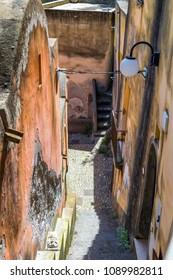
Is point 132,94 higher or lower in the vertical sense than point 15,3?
lower

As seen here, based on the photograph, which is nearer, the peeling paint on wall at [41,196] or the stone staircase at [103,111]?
the peeling paint on wall at [41,196]

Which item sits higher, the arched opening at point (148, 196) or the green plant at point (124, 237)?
the arched opening at point (148, 196)

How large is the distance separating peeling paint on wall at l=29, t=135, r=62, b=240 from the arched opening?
1748mm

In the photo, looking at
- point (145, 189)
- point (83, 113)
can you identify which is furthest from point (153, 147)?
point (83, 113)

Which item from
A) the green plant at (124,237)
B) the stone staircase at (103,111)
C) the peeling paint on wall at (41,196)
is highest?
the peeling paint on wall at (41,196)

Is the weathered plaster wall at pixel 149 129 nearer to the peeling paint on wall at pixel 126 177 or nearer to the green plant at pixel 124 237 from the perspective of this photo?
the peeling paint on wall at pixel 126 177

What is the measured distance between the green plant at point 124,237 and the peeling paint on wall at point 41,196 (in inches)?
69.4

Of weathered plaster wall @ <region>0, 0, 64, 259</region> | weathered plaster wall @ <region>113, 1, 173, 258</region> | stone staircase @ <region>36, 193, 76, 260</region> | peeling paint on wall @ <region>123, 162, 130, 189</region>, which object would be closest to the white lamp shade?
weathered plaster wall @ <region>113, 1, 173, 258</region>

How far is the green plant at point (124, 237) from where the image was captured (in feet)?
26.9

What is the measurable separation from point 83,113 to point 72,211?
20.3 feet

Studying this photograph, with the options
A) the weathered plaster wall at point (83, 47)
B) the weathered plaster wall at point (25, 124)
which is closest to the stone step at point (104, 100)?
the weathered plaster wall at point (83, 47)

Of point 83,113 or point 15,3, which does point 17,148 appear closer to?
point 15,3

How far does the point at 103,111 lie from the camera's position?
14.6m

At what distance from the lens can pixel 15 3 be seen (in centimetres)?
468
